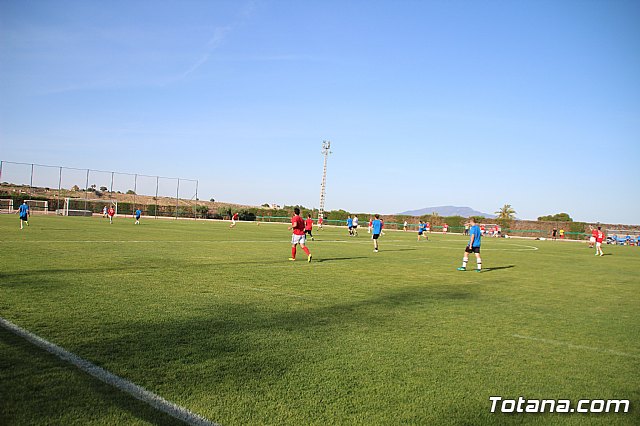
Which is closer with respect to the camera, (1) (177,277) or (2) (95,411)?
(2) (95,411)

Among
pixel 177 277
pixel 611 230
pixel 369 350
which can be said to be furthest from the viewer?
pixel 611 230

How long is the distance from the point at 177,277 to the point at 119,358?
648 cm

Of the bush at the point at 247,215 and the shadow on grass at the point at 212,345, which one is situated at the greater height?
the bush at the point at 247,215

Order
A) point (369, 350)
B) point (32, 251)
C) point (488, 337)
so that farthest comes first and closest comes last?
point (32, 251)
point (488, 337)
point (369, 350)

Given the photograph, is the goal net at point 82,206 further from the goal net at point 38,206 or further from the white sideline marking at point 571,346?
the white sideline marking at point 571,346

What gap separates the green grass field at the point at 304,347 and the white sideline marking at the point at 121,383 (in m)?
0.09

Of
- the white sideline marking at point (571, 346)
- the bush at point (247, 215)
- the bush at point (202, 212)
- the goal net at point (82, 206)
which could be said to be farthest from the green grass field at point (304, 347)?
the bush at point (202, 212)

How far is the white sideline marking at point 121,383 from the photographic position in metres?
3.83

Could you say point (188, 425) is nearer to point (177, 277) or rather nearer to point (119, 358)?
point (119, 358)

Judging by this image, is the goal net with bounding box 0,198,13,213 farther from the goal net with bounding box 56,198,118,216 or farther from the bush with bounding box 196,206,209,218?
the bush with bounding box 196,206,209,218

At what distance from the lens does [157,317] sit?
7.15m

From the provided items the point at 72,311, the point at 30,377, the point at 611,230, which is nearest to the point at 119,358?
the point at 30,377

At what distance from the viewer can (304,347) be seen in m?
5.92

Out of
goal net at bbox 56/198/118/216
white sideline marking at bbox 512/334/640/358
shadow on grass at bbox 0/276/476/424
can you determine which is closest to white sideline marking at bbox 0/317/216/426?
shadow on grass at bbox 0/276/476/424
